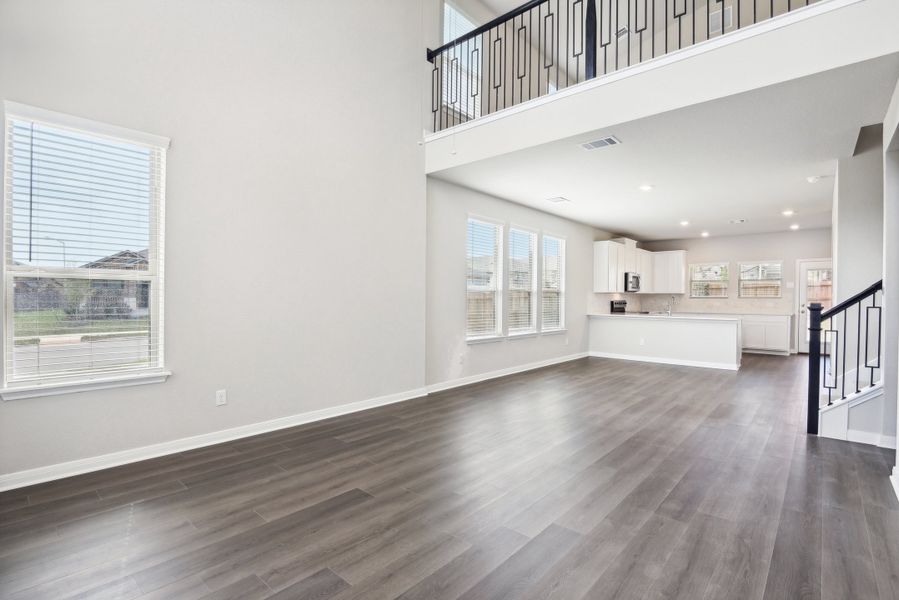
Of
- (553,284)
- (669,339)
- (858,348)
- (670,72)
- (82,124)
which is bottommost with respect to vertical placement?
(669,339)

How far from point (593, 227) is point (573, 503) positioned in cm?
719

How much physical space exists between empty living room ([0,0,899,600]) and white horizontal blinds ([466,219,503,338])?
11.4 inches

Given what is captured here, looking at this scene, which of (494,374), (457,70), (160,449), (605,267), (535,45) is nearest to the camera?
(160,449)

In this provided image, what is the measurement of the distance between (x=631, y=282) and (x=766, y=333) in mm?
2895

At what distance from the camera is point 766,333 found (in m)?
8.97

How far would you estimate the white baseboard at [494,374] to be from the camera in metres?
5.41

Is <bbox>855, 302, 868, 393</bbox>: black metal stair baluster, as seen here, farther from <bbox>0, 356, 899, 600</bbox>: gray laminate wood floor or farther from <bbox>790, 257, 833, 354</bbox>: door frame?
<bbox>790, 257, 833, 354</bbox>: door frame

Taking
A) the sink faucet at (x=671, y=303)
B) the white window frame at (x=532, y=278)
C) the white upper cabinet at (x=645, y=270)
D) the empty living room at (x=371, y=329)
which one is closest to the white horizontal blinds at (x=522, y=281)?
the white window frame at (x=532, y=278)

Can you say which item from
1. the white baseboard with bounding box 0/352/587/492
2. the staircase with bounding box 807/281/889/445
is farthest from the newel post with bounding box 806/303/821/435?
the white baseboard with bounding box 0/352/587/492

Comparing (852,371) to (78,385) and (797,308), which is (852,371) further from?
(797,308)

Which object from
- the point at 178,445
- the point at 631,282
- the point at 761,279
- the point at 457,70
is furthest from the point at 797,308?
the point at 178,445

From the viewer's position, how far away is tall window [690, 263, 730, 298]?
9.80 meters

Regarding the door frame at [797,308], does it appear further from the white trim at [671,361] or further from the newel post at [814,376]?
the newel post at [814,376]

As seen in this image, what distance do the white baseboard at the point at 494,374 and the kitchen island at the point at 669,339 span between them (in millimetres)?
806
